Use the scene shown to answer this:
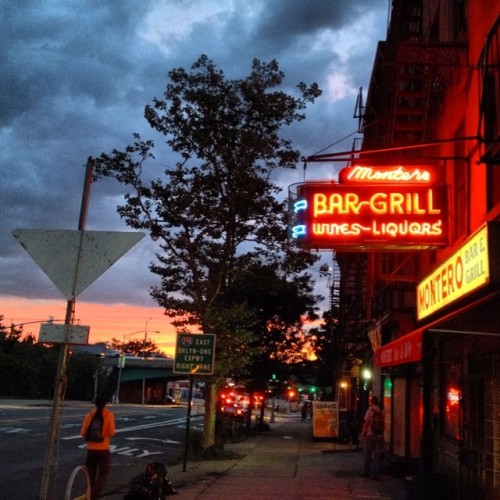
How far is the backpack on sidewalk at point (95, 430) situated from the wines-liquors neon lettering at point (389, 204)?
167 inches

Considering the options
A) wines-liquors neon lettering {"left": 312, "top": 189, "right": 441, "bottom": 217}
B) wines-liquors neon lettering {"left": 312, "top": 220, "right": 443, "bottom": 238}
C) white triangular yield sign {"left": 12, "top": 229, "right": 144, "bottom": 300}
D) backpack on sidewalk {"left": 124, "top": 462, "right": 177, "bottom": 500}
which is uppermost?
wines-liquors neon lettering {"left": 312, "top": 189, "right": 441, "bottom": 217}

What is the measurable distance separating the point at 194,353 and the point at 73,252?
26.0 feet

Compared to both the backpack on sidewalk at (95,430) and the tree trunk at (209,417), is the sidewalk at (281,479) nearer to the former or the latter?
the tree trunk at (209,417)

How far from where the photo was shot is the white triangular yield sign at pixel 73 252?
610 centimetres

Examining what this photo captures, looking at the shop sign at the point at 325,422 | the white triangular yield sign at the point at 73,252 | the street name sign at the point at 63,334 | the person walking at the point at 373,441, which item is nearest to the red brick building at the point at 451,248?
the person walking at the point at 373,441

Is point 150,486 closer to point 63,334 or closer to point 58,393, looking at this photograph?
point 58,393

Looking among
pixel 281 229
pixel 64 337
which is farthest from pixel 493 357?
pixel 281 229

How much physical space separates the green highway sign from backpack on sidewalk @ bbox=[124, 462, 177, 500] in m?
4.31

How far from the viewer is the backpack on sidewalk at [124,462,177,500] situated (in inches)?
341

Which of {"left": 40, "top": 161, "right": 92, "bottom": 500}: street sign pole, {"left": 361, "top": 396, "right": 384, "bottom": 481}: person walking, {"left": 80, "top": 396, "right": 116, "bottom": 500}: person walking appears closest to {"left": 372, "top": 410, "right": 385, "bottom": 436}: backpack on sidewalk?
{"left": 361, "top": 396, "right": 384, "bottom": 481}: person walking

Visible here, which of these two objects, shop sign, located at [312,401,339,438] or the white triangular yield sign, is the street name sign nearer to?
the white triangular yield sign

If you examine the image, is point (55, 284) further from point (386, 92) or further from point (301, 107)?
point (301, 107)

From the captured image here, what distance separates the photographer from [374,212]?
9.00m

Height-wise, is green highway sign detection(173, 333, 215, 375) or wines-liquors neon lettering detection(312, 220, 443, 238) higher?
wines-liquors neon lettering detection(312, 220, 443, 238)
